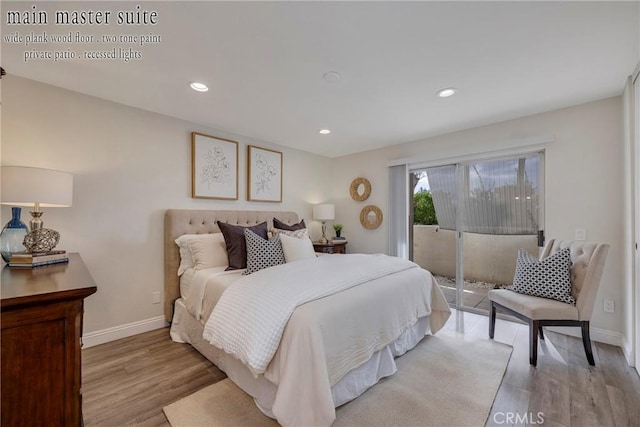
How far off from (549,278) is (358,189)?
2.87m

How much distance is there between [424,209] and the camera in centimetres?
Answer: 399

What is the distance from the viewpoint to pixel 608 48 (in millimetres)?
1800

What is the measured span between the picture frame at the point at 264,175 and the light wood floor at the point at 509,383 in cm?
210

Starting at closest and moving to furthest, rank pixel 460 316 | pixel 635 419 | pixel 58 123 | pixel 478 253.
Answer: pixel 635 419 < pixel 58 123 < pixel 460 316 < pixel 478 253

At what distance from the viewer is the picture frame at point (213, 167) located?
3.15 m

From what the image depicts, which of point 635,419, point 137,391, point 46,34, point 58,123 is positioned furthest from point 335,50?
point 635,419

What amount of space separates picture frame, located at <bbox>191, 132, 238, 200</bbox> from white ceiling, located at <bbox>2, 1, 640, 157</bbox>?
1.19 ft

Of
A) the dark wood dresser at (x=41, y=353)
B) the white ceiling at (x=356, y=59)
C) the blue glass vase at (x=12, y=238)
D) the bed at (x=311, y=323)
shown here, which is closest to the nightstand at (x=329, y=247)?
the bed at (x=311, y=323)

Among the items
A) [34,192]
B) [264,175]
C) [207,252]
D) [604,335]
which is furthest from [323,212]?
[604,335]

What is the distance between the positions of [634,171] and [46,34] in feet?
Answer: 14.7

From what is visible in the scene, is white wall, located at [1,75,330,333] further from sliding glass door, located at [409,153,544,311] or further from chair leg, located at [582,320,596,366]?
chair leg, located at [582,320,596,366]

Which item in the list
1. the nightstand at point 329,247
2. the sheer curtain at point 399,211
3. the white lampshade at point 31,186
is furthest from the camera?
the nightstand at point 329,247

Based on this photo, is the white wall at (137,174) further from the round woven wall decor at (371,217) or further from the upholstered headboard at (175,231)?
the round woven wall decor at (371,217)

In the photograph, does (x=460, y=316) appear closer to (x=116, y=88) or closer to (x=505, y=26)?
(x=505, y=26)
